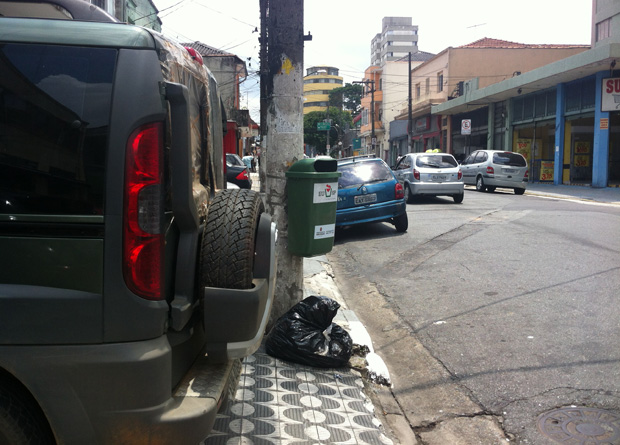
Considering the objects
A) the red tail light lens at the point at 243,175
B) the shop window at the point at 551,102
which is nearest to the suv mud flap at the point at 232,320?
the red tail light lens at the point at 243,175

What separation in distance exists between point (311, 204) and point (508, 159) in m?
17.8

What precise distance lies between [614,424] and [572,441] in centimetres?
34

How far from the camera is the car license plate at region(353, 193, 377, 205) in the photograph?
33.9ft

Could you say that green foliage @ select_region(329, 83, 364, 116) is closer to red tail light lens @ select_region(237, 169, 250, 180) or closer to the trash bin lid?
red tail light lens @ select_region(237, 169, 250, 180)

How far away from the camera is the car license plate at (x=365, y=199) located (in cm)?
1032

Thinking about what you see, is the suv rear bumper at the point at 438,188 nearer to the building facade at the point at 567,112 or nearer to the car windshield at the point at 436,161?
the car windshield at the point at 436,161

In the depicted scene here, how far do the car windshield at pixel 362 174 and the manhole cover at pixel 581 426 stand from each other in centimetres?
707

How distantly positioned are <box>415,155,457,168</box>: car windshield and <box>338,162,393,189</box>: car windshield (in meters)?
4.99

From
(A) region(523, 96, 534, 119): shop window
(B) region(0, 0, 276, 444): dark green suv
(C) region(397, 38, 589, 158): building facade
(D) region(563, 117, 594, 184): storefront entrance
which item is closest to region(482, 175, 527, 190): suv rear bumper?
(D) region(563, 117, 594, 184): storefront entrance

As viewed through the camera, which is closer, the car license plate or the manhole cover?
the manhole cover

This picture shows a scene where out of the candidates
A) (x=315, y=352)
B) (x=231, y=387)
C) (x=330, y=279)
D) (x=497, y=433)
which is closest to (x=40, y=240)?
(x=231, y=387)

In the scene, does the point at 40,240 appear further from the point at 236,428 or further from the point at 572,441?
the point at 572,441

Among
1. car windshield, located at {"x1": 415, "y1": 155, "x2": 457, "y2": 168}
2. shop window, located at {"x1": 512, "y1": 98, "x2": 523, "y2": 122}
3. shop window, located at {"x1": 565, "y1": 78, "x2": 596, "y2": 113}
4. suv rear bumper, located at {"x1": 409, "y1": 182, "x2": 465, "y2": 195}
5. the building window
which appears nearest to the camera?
suv rear bumper, located at {"x1": 409, "y1": 182, "x2": 465, "y2": 195}

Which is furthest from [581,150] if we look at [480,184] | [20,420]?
[20,420]
